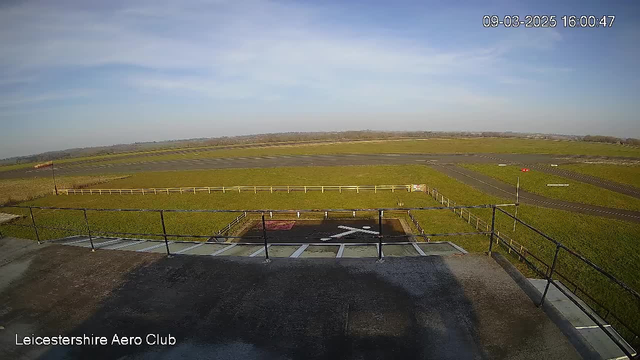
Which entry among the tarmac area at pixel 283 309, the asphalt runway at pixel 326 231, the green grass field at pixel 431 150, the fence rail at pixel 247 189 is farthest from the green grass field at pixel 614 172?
the tarmac area at pixel 283 309

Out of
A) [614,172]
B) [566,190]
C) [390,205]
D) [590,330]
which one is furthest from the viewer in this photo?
[614,172]

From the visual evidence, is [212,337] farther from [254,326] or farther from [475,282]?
[475,282]

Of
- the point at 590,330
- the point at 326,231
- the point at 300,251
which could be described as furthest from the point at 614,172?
the point at 300,251

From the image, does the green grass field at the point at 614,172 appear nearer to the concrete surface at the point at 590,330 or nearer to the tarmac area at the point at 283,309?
the concrete surface at the point at 590,330

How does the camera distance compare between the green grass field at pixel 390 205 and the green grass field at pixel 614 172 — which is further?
the green grass field at pixel 614 172

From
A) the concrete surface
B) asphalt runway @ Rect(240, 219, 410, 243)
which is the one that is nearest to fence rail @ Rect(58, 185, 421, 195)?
asphalt runway @ Rect(240, 219, 410, 243)

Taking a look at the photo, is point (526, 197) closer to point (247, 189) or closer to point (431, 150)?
point (247, 189)

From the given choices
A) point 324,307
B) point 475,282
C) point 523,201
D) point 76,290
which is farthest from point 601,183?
point 76,290
